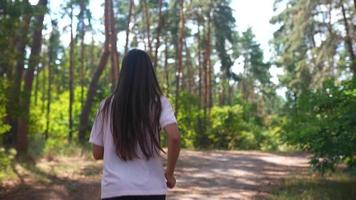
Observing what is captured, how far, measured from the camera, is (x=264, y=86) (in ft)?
231

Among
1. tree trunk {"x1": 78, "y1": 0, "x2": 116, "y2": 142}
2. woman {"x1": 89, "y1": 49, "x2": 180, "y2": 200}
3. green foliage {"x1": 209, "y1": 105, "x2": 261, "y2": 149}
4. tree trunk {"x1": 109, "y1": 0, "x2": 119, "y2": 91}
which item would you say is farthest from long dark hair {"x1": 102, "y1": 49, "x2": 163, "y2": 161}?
green foliage {"x1": 209, "y1": 105, "x2": 261, "y2": 149}

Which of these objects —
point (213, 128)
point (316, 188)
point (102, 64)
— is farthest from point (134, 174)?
point (213, 128)

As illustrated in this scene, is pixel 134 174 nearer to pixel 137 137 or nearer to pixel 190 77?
pixel 137 137

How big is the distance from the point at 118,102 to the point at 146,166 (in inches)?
18.1

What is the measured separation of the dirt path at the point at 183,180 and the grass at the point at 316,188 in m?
0.42

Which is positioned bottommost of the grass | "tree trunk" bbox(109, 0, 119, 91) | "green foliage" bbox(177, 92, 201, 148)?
the grass

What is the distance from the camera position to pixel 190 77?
5166 cm

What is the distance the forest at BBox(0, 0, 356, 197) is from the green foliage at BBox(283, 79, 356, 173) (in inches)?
0.8

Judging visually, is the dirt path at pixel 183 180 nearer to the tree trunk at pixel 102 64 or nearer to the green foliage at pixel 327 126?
the green foliage at pixel 327 126

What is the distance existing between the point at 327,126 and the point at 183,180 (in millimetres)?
4537

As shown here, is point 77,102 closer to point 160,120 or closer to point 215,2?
point 215,2

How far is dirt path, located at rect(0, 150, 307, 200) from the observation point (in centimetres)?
1088

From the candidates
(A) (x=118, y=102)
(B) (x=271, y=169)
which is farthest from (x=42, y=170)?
(A) (x=118, y=102)

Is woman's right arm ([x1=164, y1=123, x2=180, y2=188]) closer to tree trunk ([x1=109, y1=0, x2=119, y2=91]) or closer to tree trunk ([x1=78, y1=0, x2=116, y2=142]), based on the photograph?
tree trunk ([x1=109, y1=0, x2=119, y2=91])
